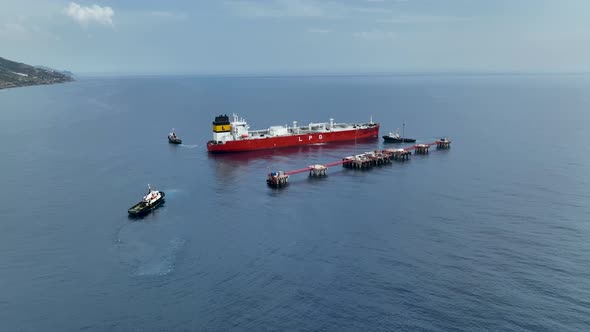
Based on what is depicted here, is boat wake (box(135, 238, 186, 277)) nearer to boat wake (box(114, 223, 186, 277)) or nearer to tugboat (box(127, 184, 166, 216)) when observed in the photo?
boat wake (box(114, 223, 186, 277))

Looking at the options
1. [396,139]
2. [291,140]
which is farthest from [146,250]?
[396,139]

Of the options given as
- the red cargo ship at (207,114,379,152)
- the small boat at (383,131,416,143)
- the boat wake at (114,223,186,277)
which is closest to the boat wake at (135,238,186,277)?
the boat wake at (114,223,186,277)

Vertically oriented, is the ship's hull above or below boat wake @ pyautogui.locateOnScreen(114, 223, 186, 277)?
above

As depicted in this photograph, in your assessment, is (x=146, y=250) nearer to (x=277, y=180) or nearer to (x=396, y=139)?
(x=277, y=180)

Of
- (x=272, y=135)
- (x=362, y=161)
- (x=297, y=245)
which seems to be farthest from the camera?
(x=272, y=135)

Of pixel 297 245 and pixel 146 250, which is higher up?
pixel 146 250

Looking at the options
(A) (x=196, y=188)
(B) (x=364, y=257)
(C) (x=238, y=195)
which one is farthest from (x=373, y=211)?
(A) (x=196, y=188)

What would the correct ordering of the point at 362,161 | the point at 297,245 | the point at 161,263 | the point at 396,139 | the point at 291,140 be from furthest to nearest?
the point at 396,139, the point at 291,140, the point at 362,161, the point at 297,245, the point at 161,263
